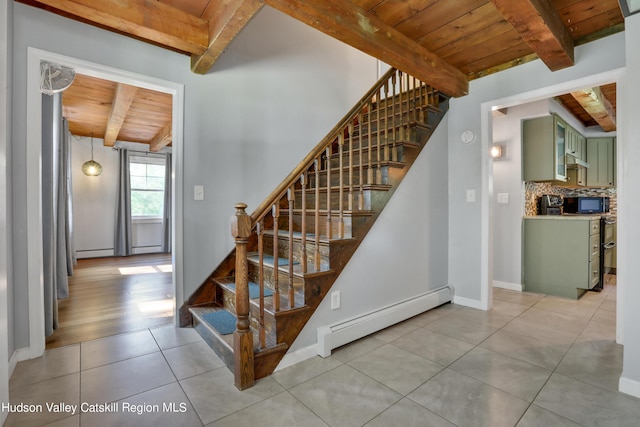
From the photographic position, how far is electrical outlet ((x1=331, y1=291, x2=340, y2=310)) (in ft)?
7.06

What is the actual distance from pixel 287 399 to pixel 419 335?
124 centimetres

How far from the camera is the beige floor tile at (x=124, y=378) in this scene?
1.63 metres

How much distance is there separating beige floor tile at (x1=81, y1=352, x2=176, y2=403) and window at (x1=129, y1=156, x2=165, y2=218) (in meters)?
5.42

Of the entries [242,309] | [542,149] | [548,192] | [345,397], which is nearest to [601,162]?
[548,192]

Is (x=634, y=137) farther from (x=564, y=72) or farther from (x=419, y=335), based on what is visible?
(x=419, y=335)

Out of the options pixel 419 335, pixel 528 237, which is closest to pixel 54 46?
pixel 419 335

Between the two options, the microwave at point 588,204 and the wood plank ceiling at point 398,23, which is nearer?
the wood plank ceiling at point 398,23

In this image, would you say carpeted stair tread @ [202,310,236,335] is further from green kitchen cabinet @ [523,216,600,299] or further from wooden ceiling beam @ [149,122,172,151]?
wooden ceiling beam @ [149,122,172,151]

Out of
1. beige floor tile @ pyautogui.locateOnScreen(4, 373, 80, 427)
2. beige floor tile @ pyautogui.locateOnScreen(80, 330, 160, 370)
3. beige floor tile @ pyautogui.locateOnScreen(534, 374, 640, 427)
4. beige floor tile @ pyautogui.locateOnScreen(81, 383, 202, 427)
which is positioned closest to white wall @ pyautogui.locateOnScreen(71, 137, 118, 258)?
beige floor tile @ pyautogui.locateOnScreen(80, 330, 160, 370)

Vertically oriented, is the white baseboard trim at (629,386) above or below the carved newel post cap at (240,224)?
below

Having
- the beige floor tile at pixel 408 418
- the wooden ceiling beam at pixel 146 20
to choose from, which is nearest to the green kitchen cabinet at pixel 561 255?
the beige floor tile at pixel 408 418

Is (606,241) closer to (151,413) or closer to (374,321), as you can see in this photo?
(374,321)

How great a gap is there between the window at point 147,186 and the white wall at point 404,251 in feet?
19.5

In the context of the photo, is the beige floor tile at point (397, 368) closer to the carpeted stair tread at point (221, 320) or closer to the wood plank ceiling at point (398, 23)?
the carpeted stair tread at point (221, 320)
